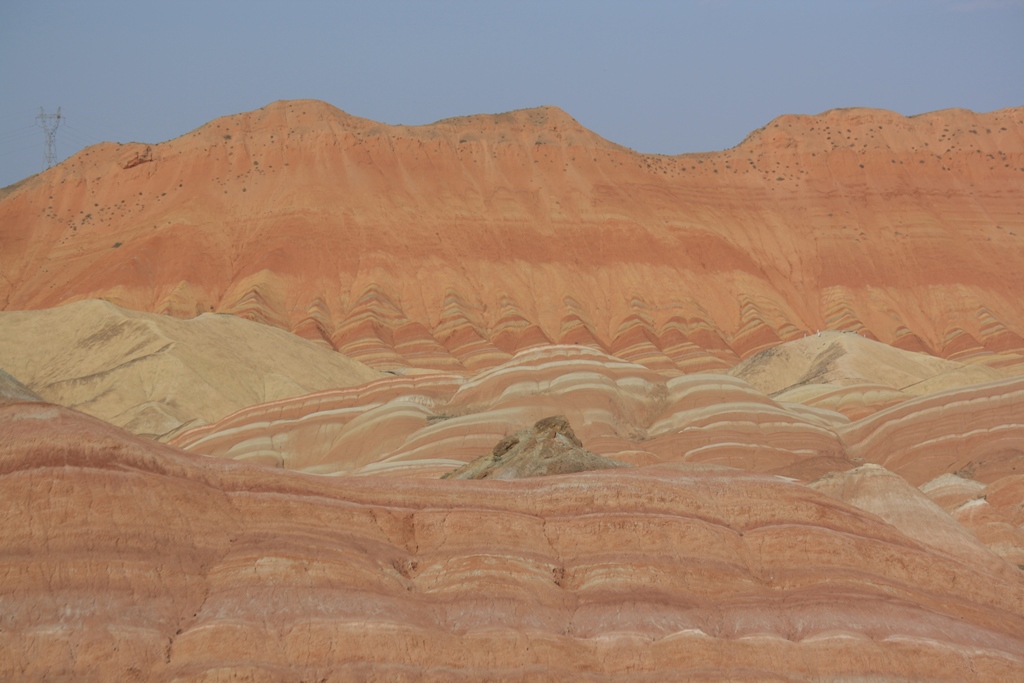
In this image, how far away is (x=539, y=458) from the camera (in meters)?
13.6

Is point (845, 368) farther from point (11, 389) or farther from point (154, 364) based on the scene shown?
point (11, 389)

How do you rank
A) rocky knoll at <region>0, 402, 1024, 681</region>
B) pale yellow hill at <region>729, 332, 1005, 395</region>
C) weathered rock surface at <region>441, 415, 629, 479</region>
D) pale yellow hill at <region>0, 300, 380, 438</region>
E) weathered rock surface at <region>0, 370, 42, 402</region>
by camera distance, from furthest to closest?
pale yellow hill at <region>729, 332, 1005, 395</region> → pale yellow hill at <region>0, 300, 380, 438</region> → weathered rock surface at <region>0, 370, 42, 402</region> → weathered rock surface at <region>441, 415, 629, 479</region> → rocky knoll at <region>0, 402, 1024, 681</region>

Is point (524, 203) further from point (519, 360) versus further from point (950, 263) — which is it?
point (519, 360)

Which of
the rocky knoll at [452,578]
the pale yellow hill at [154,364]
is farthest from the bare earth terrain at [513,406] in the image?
the pale yellow hill at [154,364]

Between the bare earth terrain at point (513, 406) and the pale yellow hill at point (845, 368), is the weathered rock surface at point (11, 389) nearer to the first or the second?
the bare earth terrain at point (513, 406)

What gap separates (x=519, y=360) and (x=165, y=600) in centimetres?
2274

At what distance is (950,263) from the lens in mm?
71750

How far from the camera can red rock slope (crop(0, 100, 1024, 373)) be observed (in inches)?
2479

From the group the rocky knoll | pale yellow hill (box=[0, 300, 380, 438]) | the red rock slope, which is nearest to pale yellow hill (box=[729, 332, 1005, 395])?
the red rock slope

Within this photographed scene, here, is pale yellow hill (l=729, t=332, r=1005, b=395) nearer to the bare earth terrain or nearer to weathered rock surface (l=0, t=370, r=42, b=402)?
the bare earth terrain

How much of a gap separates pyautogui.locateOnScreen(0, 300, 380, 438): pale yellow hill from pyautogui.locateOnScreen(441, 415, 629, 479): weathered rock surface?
2303 cm

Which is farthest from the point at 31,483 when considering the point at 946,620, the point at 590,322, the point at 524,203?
the point at 524,203

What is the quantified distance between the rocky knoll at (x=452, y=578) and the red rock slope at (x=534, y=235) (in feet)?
156

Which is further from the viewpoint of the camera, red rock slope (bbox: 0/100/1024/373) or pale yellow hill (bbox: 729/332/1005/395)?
red rock slope (bbox: 0/100/1024/373)
